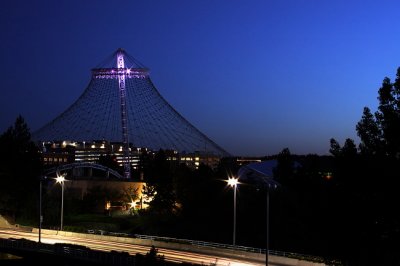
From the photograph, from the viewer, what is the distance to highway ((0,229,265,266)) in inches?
1502

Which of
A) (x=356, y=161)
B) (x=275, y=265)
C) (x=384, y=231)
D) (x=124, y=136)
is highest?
(x=124, y=136)

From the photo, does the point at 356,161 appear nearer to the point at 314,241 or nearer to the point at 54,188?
the point at 314,241

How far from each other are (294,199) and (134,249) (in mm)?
18384

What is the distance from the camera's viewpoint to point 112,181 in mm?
89812

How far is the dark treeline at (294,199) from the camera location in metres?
28.3

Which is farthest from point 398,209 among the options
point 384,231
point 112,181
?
point 112,181

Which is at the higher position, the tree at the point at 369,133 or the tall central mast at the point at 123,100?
the tall central mast at the point at 123,100

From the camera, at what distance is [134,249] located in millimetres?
43688

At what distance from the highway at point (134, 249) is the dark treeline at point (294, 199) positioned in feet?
20.6

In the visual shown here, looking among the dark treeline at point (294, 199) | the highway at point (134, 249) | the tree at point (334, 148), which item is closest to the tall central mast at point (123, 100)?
the dark treeline at point (294, 199)

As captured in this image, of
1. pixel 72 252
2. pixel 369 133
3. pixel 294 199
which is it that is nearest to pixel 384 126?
pixel 369 133

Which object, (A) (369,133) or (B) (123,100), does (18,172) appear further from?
(A) (369,133)

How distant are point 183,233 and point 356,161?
116ft

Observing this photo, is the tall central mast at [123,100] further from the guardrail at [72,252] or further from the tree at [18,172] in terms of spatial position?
the guardrail at [72,252]
